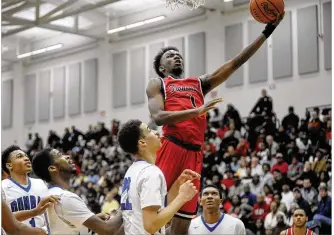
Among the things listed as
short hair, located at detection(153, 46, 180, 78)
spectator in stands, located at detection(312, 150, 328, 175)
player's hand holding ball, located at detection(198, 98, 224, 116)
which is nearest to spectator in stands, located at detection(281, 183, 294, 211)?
spectator in stands, located at detection(312, 150, 328, 175)

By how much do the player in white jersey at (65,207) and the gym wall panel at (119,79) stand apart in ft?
63.4

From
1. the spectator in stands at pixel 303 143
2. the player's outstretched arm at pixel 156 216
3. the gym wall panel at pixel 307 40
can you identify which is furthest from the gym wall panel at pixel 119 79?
the player's outstretched arm at pixel 156 216

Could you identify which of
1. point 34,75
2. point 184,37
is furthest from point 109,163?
point 34,75

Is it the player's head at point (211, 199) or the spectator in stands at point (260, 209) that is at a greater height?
the player's head at point (211, 199)

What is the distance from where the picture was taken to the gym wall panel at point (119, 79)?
24875 mm

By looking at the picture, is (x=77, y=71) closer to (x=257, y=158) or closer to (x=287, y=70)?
(x=287, y=70)

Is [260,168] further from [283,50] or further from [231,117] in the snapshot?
[283,50]

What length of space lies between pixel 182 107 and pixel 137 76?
19086 millimetres

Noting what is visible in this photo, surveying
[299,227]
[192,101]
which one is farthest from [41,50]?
[192,101]

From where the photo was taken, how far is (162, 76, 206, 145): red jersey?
551 cm

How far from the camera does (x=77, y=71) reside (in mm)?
26797

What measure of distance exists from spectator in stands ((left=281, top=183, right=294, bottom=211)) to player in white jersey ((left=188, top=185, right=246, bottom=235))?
6.03 metres

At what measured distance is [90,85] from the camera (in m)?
26.2

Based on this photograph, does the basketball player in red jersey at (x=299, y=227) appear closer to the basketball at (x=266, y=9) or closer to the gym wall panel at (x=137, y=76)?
the basketball at (x=266, y=9)
